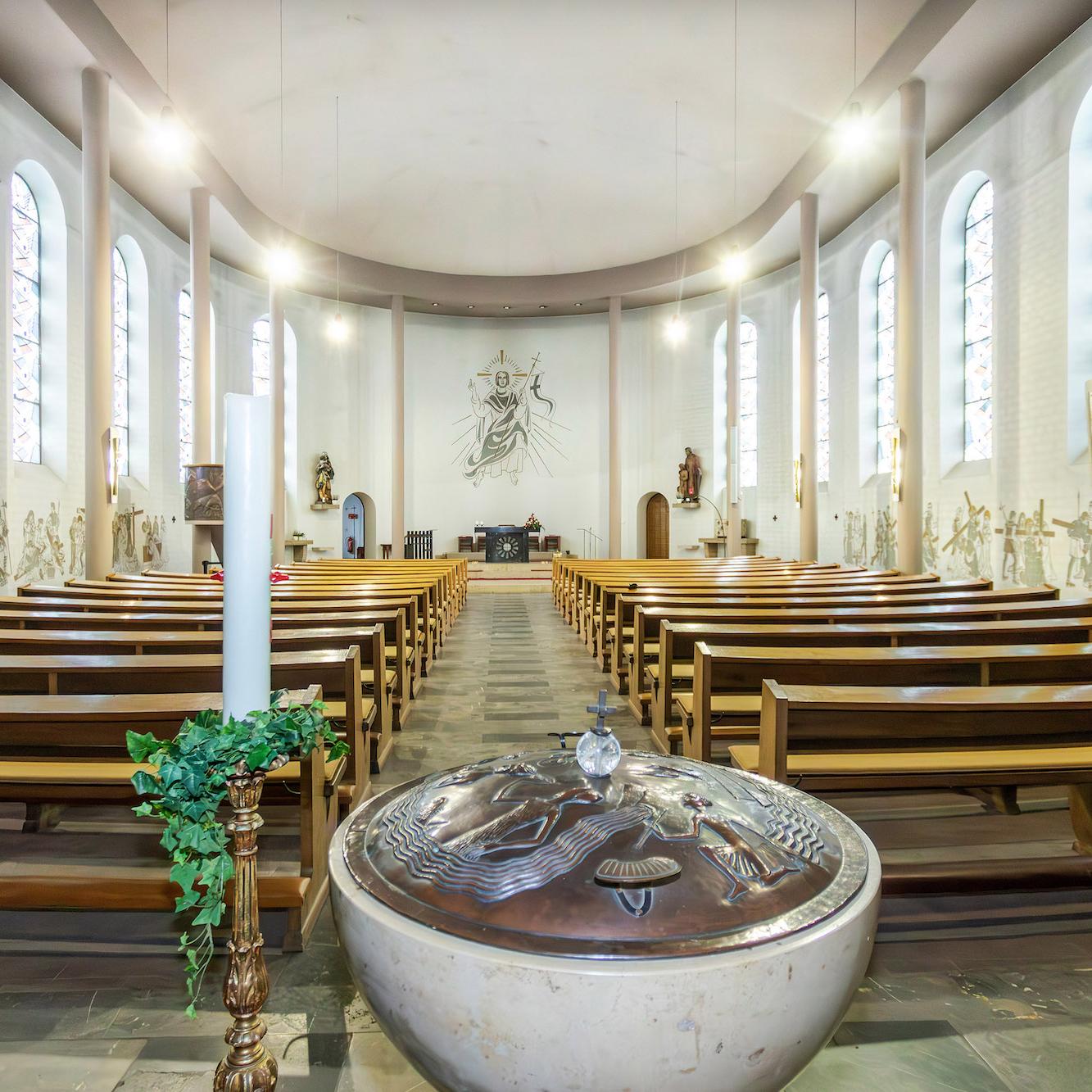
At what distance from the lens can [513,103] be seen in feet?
31.7

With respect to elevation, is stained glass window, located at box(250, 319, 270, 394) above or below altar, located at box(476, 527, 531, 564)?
above

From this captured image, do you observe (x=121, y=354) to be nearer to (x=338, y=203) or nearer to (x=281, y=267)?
(x=281, y=267)

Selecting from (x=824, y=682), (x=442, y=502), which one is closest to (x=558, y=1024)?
(x=824, y=682)

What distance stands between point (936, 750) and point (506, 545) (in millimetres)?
14266

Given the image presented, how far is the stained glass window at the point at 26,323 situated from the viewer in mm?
8734

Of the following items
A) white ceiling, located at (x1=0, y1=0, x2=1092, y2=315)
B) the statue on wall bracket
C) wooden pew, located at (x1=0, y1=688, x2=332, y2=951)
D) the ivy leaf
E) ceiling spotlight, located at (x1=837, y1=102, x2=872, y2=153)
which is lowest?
wooden pew, located at (x1=0, y1=688, x2=332, y2=951)

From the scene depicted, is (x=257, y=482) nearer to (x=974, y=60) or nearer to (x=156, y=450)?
(x=974, y=60)

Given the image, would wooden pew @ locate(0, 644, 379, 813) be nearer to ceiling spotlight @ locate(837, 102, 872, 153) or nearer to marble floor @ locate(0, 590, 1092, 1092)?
marble floor @ locate(0, 590, 1092, 1092)

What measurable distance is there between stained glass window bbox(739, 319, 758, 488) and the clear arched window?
181 centimetres

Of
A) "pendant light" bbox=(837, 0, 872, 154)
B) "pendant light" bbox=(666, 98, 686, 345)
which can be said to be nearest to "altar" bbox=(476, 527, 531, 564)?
"pendant light" bbox=(666, 98, 686, 345)

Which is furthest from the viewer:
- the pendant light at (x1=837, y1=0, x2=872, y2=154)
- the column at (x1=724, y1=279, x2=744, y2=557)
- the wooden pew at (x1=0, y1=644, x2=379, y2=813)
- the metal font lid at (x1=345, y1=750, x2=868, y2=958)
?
the column at (x1=724, y1=279, x2=744, y2=557)

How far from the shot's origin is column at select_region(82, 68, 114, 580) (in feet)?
26.0

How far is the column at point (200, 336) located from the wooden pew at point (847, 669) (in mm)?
8941

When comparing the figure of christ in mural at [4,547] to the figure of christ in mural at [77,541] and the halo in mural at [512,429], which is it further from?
the halo in mural at [512,429]
